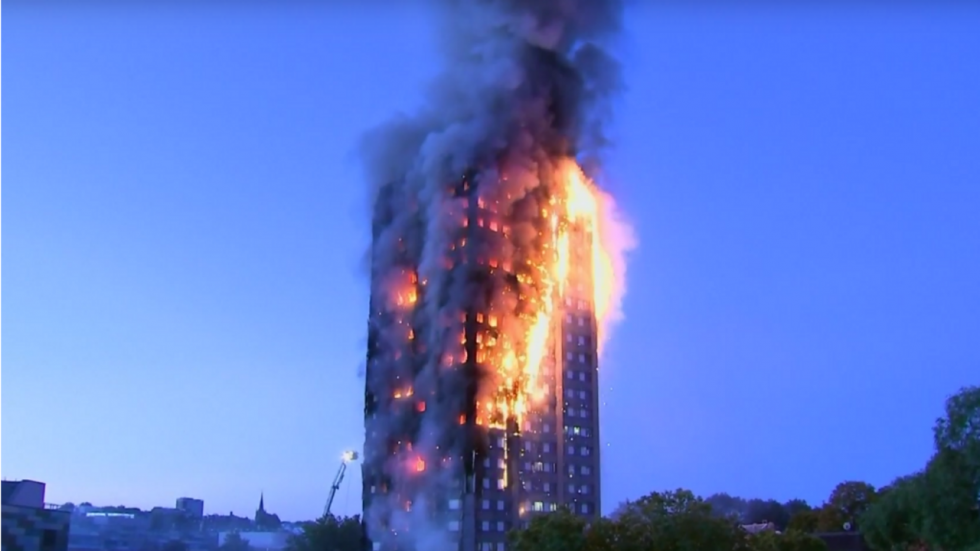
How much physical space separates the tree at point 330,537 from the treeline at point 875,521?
45742 millimetres

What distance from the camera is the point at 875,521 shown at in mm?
59781

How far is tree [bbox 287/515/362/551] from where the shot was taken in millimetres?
103550

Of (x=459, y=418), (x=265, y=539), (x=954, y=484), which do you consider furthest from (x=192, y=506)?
(x=954, y=484)

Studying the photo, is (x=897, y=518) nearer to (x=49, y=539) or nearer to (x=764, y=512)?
(x=49, y=539)

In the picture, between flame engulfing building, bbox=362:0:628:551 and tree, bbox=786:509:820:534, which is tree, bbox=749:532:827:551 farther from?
tree, bbox=786:509:820:534

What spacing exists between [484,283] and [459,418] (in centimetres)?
1079

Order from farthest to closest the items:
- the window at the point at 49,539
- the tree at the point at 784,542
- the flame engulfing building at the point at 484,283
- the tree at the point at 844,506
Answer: the tree at the point at 844,506 → the flame engulfing building at the point at 484,283 → the window at the point at 49,539 → the tree at the point at 784,542

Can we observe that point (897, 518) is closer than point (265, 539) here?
Yes

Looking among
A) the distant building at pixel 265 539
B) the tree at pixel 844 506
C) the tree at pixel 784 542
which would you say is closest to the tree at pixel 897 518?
the tree at pixel 784 542

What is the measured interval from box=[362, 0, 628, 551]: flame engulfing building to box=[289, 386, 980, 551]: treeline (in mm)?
22884

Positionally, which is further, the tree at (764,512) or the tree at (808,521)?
the tree at (764,512)

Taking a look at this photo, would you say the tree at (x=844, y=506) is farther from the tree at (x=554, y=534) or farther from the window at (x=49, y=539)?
the window at (x=49, y=539)

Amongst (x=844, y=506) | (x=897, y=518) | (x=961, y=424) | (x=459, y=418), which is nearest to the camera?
(x=961, y=424)

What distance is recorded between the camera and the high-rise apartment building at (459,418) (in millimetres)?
82812
